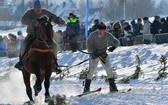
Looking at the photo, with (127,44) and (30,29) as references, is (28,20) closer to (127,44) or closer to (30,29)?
(30,29)

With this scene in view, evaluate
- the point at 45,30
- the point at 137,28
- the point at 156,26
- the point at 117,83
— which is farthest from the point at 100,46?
the point at 137,28

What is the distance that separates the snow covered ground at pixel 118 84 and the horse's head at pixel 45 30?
5.06 feet

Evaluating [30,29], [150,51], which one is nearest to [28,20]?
[30,29]

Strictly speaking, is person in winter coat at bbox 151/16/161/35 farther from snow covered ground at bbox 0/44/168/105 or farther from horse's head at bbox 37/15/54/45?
horse's head at bbox 37/15/54/45

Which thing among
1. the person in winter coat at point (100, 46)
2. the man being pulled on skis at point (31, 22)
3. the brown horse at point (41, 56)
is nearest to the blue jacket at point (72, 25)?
the person in winter coat at point (100, 46)

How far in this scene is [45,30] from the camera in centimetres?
1206

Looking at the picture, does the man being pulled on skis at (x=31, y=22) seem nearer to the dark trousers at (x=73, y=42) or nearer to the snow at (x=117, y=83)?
the snow at (x=117, y=83)

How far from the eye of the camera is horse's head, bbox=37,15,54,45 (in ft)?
39.3

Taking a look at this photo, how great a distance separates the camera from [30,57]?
41.4 ft

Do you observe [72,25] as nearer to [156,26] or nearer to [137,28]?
[137,28]

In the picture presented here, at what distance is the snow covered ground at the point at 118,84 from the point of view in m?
12.0

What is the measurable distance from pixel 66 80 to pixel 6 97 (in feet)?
17.5

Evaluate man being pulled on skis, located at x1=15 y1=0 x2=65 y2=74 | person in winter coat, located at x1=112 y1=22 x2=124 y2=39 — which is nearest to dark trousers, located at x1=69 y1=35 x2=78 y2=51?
person in winter coat, located at x1=112 y1=22 x2=124 y2=39

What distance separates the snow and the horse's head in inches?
60.1
